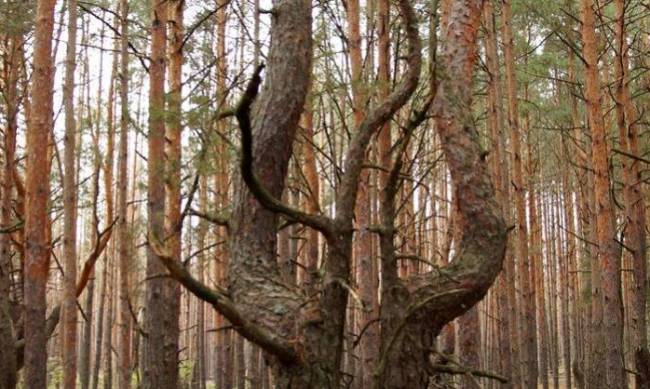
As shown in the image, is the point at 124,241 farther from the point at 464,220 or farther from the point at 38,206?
the point at 464,220

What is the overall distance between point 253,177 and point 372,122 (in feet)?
2.71

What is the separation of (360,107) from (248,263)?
3490mm

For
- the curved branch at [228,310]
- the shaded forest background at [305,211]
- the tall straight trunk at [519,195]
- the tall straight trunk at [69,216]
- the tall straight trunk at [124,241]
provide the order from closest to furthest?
the curved branch at [228,310] → the shaded forest background at [305,211] → the tall straight trunk at [69,216] → the tall straight trunk at [124,241] → the tall straight trunk at [519,195]

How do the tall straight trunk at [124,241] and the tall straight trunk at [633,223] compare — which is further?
the tall straight trunk at [633,223]

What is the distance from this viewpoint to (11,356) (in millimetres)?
7656

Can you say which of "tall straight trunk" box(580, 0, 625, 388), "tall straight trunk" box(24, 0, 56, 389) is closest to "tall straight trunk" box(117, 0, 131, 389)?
"tall straight trunk" box(24, 0, 56, 389)

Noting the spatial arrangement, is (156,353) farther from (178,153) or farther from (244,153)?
(244,153)

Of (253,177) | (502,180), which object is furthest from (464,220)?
(502,180)

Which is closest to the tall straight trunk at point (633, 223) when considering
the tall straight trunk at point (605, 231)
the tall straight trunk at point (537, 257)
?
the tall straight trunk at point (605, 231)

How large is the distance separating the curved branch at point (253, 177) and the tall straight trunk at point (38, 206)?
11.6 ft

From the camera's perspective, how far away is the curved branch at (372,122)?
365 cm

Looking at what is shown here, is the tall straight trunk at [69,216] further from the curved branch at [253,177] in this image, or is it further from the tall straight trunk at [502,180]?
the tall straight trunk at [502,180]

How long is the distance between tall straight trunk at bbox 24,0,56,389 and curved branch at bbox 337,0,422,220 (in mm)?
3700

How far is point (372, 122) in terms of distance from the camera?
3771 millimetres
